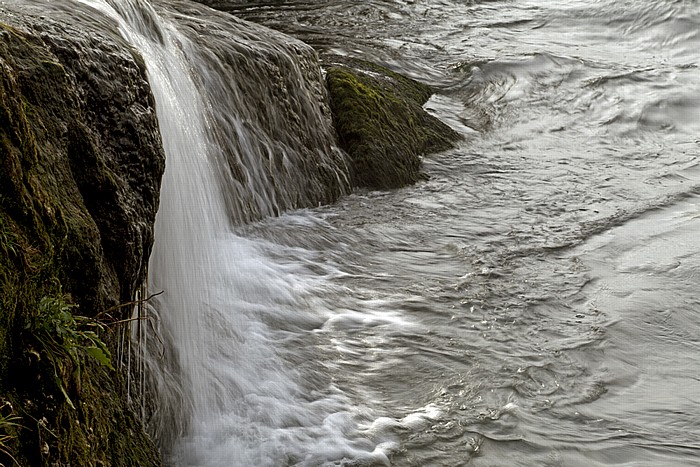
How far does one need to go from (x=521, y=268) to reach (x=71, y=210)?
11.7ft

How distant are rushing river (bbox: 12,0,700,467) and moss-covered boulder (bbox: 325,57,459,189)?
0.20 meters

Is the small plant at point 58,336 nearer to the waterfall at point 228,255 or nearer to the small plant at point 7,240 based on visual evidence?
the small plant at point 7,240

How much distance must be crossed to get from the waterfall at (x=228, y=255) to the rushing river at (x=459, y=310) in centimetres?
2

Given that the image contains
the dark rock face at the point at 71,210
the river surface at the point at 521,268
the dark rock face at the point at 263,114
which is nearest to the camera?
the dark rock face at the point at 71,210

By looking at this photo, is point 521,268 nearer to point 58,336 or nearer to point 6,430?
point 58,336

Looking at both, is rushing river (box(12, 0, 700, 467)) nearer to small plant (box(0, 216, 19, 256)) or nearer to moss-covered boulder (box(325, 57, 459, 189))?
moss-covered boulder (box(325, 57, 459, 189))

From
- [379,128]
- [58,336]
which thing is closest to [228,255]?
[379,128]

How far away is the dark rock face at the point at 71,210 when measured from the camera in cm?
247

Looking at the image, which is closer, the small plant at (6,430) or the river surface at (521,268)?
the small plant at (6,430)

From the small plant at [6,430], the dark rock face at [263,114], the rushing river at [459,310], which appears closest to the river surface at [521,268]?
the rushing river at [459,310]

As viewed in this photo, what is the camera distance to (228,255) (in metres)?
5.48

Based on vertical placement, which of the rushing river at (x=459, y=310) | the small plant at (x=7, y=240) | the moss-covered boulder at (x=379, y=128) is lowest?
the rushing river at (x=459, y=310)

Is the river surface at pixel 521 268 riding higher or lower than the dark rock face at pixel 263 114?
lower

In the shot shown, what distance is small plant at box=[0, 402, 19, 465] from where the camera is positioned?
2137 millimetres
